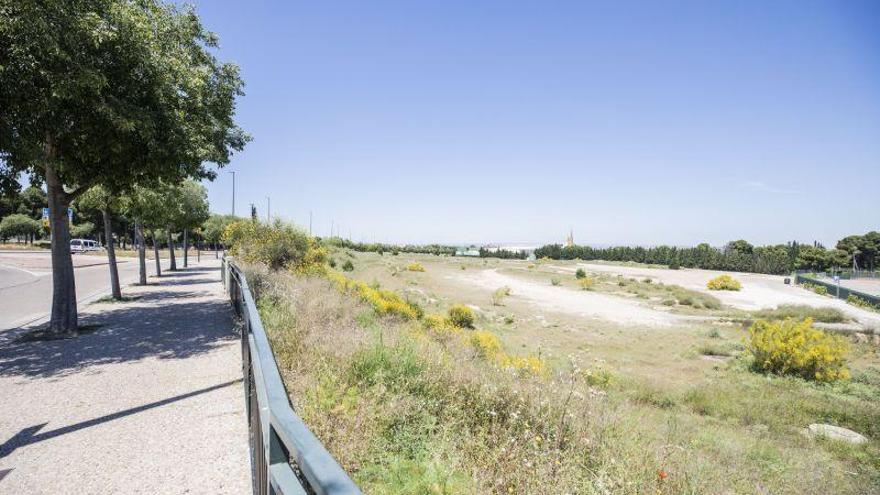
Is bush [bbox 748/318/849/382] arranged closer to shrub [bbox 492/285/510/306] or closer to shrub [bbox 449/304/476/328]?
shrub [bbox 449/304/476/328]

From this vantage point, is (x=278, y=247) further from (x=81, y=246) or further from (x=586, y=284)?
(x=81, y=246)

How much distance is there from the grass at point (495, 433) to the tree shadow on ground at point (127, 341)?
187cm

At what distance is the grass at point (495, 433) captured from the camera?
3.87m

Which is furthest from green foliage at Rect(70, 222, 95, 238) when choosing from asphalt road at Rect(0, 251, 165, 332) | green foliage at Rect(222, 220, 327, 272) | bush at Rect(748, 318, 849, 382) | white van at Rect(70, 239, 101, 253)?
bush at Rect(748, 318, 849, 382)

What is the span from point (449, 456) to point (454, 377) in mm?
1593

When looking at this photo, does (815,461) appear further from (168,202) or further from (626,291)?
(626,291)

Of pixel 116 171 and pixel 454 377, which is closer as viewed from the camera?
pixel 454 377

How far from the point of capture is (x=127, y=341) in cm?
909

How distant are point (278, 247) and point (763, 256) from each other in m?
91.5

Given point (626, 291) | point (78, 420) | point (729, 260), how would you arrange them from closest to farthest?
point (78, 420), point (626, 291), point (729, 260)

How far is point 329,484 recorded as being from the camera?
1.25 m

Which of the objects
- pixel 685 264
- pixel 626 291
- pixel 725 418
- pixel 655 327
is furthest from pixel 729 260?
pixel 725 418

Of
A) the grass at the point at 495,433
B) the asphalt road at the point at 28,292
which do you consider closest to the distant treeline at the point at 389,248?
the asphalt road at the point at 28,292

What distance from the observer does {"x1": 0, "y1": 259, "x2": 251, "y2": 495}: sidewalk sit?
3949 millimetres
